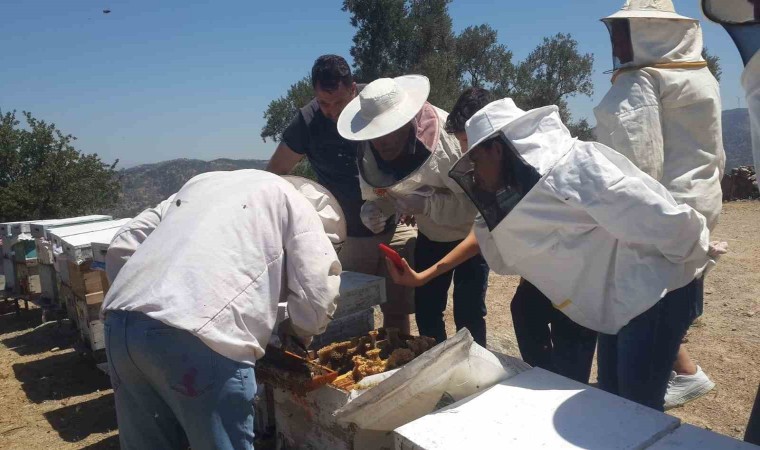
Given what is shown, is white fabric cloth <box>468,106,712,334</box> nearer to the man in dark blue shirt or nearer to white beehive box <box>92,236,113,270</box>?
the man in dark blue shirt

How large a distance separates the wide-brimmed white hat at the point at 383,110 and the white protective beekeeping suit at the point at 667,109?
2.95 ft

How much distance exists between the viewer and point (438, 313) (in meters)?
3.49

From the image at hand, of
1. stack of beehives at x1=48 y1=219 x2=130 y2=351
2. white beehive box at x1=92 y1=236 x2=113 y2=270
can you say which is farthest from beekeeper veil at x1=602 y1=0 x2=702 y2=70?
stack of beehives at x1=48 y1=219 x2=130 y2=351

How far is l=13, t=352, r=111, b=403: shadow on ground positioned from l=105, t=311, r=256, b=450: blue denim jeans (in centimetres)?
296

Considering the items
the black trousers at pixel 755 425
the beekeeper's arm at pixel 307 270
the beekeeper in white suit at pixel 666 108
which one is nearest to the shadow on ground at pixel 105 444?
the beekeeper's arm at pixel 307 270

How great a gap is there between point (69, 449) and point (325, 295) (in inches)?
100.0

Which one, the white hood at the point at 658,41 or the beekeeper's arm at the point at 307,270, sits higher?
the white hood at the point at 658,41

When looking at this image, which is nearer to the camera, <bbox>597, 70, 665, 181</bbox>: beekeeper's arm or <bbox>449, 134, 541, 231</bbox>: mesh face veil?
<bbox>449, 134, 541, 231</bbox>: mesh face veil

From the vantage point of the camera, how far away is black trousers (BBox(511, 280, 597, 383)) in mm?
2965

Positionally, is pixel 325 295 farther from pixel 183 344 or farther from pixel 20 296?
pixel 20 296

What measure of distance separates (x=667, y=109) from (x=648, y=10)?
0.45m

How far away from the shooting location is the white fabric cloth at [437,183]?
312cm

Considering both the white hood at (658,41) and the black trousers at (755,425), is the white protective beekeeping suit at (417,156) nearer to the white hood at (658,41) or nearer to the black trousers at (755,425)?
the white hood at (658,41)

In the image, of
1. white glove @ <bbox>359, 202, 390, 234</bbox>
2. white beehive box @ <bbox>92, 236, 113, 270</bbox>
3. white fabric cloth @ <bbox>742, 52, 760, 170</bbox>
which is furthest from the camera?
white beehive box @ <bbox>92, 236, 113, 270</bbox>
